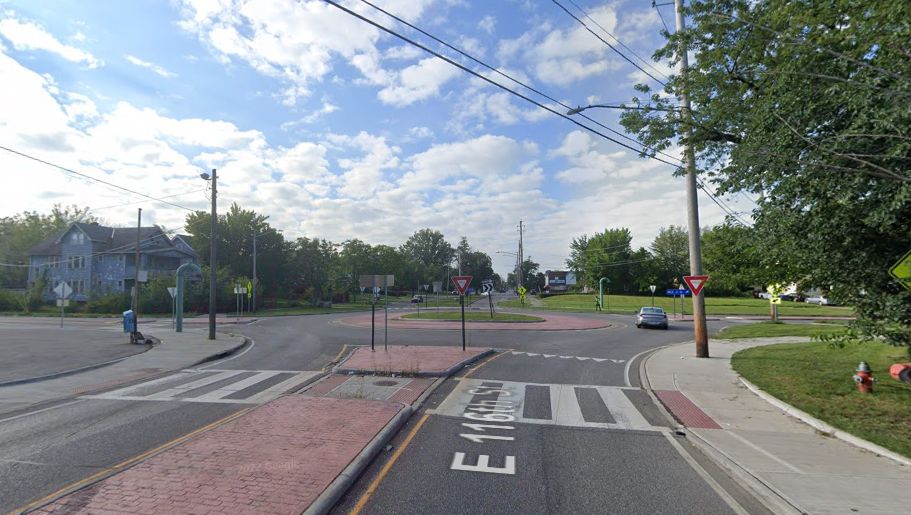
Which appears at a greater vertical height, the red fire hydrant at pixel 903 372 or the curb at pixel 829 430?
the red fire hydrant at pixel 903 372

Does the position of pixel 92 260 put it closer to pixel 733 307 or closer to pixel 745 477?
pixel 745 477

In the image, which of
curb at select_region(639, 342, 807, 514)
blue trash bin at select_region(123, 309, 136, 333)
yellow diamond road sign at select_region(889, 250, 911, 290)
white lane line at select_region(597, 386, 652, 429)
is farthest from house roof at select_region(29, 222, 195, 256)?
yellow diamond road sign at select_region(889, 250, 911, 290)

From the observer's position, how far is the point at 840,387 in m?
10.5

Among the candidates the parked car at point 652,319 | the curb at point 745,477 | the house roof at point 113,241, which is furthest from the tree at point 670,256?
the curb at point 745,477

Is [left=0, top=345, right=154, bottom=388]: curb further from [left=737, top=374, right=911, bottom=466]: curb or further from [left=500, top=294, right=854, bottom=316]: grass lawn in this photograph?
[left=500, top=294, right=854, bottom=316]: grass lawn

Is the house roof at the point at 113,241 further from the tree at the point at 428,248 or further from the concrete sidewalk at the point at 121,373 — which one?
the tree at the point at 428,248

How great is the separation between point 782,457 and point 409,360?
944cm

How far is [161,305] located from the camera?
48.2m

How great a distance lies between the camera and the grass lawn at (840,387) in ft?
25.7

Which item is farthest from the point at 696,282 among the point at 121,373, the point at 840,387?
the point at 121,373

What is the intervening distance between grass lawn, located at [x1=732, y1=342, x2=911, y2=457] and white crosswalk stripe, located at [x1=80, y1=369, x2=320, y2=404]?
10.2 meters

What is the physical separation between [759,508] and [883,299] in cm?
617

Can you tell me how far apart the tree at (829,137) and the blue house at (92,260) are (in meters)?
56.0

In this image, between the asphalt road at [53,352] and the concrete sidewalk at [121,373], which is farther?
the asphalt road at [53,352]
